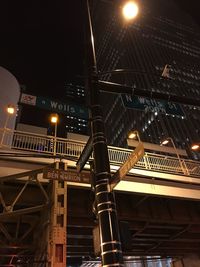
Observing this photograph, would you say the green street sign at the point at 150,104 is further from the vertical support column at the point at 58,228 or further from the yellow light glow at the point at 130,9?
the vertical support column at the point at 58,228

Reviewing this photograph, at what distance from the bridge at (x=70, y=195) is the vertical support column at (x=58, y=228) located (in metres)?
0.13

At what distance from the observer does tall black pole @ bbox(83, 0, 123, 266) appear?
154 inches

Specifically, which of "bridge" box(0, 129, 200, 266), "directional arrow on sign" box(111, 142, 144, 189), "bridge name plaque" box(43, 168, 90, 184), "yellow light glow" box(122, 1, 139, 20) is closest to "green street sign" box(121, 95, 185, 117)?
"yellow light glow" box(122, 1, 139, 20)

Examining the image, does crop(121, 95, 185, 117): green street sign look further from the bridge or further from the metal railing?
the metal railing

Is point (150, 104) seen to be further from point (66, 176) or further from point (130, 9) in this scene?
point (66, 176)

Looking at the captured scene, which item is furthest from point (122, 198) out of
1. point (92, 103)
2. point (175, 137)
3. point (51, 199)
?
point (175, 137)

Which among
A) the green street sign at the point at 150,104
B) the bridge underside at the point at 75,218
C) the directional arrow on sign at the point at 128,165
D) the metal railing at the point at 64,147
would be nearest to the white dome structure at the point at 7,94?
the metal railing at the point at 64,147

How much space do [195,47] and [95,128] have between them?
10618 centimetres

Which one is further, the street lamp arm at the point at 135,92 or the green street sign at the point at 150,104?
the green street sign at the point at 150,104

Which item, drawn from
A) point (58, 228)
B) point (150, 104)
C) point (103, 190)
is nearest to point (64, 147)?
point (58, 228)

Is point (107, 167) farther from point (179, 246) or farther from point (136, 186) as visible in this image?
point (179, 246)

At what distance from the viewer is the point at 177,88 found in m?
71.4

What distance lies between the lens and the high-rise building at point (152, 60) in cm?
7275

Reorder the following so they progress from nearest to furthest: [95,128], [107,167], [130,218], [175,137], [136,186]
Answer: [107,167] → [95,128] → [136,186] → [130,218] → [175,137]
